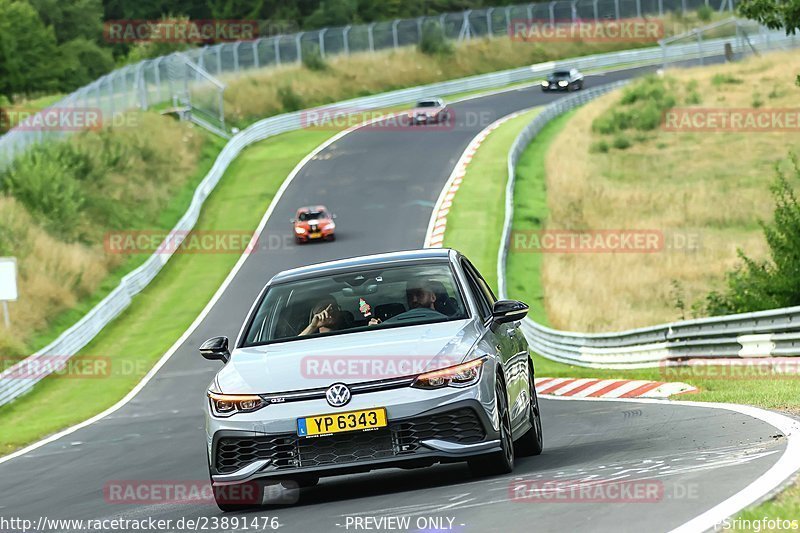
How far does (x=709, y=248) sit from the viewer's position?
3919 cm

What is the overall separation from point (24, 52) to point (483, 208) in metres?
50.4

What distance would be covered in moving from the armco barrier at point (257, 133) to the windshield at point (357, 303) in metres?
18.0

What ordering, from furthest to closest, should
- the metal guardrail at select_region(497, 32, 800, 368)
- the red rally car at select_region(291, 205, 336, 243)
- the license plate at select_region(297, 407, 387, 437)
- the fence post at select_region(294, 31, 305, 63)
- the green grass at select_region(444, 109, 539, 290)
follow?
the fence post at select_region(294, 31, 305, 63)
the red rally car at select_region(291, 205, 336, 243)
the green grass at select_region(444, 109, 539, 290)
the metal guardrail at select_region(497, 32, 800, 368)
the license plate at select_region(297, 407, 387, 437)

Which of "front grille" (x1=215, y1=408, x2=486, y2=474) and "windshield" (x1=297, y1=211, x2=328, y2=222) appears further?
"windshield" (x1=297, y1=211, x2=328, y2=222)

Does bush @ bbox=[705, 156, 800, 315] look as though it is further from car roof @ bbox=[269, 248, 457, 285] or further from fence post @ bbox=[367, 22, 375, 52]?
fence post @ bbox=[367, 22, 375, 52]

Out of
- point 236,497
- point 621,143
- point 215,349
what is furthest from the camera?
point 621,143

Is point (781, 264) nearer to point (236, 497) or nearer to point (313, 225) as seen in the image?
point (236, 497)

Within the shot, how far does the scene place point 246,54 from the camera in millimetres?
69750

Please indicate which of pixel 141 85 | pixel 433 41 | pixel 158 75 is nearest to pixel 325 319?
pixel 141 85

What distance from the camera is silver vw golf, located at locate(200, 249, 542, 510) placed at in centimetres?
873

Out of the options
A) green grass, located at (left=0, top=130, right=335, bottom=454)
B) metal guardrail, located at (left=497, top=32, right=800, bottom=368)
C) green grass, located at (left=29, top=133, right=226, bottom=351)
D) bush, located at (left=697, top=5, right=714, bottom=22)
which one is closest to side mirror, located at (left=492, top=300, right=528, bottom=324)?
metal guardrail, located at (left=497, top=32, right=800, bottom=368)

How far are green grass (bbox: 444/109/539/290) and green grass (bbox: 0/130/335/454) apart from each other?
6.96m

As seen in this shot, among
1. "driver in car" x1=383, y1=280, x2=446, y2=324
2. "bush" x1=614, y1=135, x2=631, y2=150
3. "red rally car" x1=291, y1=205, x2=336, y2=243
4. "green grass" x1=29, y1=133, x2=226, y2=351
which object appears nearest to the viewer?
"driver in car" x1=383, y1=280, x2=446, y2=324

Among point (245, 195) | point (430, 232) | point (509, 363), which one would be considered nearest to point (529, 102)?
point (245, 195)
